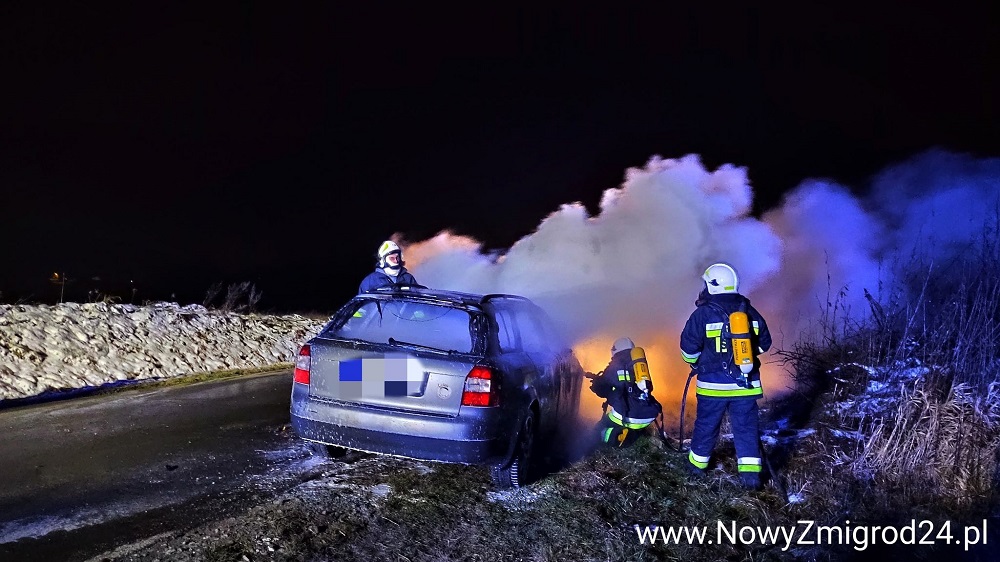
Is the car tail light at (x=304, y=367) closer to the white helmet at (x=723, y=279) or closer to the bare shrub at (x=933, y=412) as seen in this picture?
the white helmet at (x=723, y=279)

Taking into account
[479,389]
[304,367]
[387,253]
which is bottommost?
[479,389]

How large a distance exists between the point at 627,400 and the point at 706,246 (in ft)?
21.2

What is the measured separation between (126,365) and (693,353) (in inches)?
333

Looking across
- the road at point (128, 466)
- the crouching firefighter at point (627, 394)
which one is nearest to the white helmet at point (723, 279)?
the crouching firefighter at point (627, 394)

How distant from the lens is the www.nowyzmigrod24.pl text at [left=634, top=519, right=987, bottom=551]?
174 inches

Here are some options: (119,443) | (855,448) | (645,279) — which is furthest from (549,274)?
(119,443)

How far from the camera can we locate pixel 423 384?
456 cm

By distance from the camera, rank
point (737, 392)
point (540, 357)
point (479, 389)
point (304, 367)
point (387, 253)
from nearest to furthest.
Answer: point (479, 389), point (304, 367), point (737, 392), point (540, 357), point (387, 253)

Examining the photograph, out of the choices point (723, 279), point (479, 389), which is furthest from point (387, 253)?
point (723, 279)

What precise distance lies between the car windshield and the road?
4.28ft

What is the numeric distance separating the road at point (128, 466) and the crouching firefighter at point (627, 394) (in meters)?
3.11

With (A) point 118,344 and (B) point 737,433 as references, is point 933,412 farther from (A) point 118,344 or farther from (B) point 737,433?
(A) point 118,344

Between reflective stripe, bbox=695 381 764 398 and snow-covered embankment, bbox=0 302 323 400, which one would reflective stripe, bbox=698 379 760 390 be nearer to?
reflective stripe, bbox=695 381 764 398

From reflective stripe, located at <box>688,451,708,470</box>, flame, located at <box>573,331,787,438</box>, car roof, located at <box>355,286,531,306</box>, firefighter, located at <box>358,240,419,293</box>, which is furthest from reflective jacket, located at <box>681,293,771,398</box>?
firefighter, located at <box>358,240,419,293</box>
